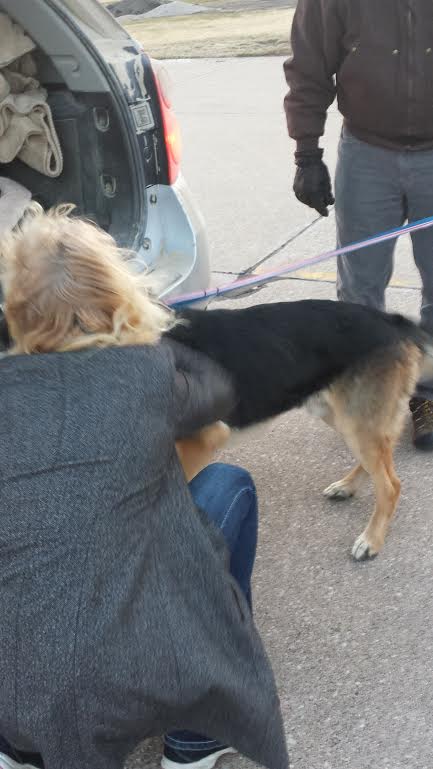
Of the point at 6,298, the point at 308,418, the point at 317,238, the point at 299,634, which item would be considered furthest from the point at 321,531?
the point at 317,238

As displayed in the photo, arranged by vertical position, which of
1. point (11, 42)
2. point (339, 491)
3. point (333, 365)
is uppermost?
point (11, 42)

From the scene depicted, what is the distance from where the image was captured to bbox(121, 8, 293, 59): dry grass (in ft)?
47.9

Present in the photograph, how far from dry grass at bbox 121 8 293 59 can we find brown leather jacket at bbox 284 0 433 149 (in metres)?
10.8

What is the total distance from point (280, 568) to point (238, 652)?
3.73 feet

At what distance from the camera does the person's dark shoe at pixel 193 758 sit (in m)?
2.23

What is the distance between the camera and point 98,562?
160 centimetres

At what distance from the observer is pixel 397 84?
125 inches

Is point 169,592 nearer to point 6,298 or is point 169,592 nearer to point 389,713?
point 6,298

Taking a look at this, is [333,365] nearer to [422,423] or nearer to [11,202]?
[422,423]

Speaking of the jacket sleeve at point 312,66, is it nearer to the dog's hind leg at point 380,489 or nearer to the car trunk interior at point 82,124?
the car trunk interior at point 82,124

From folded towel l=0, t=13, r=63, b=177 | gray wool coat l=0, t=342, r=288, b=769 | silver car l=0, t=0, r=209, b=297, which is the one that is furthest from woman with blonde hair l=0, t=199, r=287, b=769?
folded towel l=0, t=13, r=63, b=177

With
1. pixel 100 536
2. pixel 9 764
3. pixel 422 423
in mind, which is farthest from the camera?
pixel 422 423

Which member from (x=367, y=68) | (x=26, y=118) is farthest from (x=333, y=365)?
(x=26, y=118)

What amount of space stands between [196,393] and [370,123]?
1.85 m
